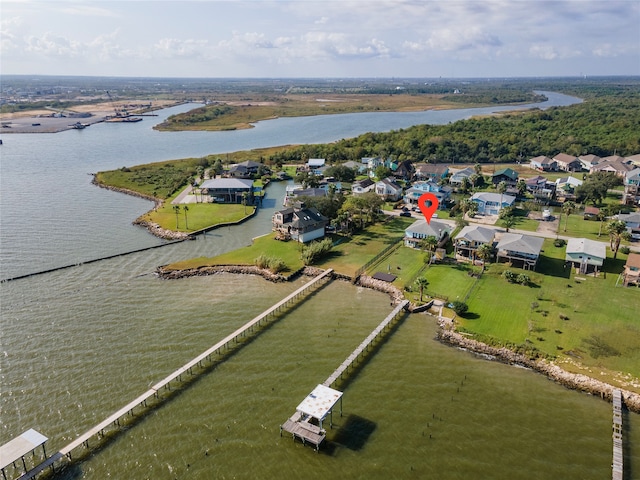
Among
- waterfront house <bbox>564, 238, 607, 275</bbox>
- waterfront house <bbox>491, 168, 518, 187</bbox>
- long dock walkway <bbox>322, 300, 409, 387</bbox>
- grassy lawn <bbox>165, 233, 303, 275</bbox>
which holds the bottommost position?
long dock walkway <bbox>322, 300, 409, 387</bbox>

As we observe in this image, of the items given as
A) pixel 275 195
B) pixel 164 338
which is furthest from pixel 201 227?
pixel 164 338

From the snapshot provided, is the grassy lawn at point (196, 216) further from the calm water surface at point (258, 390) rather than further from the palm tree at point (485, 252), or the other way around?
the palm tree at point (485, 252)

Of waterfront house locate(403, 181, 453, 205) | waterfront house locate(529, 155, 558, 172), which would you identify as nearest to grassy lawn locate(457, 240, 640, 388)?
waterfront house locate(403, 181, 453, 205)

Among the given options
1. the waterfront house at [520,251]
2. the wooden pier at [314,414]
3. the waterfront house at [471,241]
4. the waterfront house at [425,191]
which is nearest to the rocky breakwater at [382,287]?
the waterfront house at [471,241]

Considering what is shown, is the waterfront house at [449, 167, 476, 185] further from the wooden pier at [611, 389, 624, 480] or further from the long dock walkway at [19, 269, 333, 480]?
the wooden pier at [611, 389, 624, 480]

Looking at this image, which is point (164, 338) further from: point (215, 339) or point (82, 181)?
point (82, 181)

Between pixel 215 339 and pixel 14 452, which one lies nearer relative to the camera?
pixel 14 452
